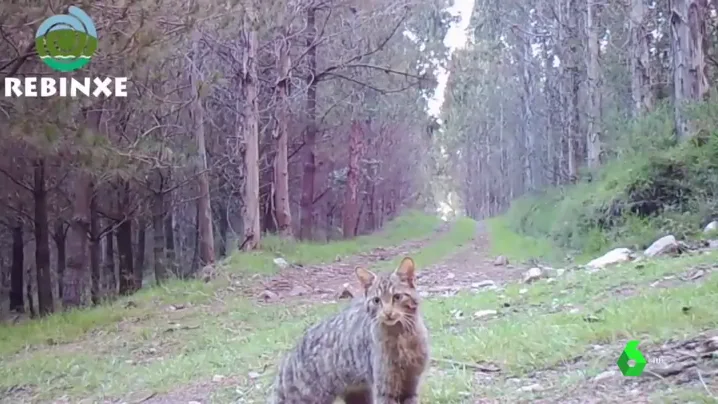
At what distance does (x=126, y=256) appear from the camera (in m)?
19.6

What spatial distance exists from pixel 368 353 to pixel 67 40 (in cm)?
701

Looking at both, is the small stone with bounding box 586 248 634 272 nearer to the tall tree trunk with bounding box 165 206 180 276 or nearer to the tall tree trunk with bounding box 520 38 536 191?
the tall tree trunk with bounding box 165 206 180 276

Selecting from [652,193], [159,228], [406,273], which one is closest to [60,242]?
[159,228]

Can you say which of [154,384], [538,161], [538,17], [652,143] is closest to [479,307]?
[154,384]

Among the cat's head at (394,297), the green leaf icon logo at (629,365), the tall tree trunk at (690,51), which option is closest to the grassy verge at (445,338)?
the green leaf icon logo at (629,365)

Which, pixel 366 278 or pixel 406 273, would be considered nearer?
pixel 406 273

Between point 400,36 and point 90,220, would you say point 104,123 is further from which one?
point 400,36

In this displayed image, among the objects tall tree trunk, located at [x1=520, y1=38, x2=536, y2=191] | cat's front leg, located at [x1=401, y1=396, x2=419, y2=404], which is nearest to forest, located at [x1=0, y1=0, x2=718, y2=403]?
cat's front leg, located at [x1=401, y1=396, x2=419, y2=404]

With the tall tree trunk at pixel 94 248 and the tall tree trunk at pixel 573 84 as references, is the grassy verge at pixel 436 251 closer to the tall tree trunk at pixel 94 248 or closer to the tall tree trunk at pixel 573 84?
the tall tree trunk at pixel 573 84

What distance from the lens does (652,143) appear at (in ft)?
46.4

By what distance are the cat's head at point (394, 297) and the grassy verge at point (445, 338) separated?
0.78 metres

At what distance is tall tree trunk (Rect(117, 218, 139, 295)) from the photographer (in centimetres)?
1825

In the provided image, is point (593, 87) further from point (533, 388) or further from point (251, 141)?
point (533, 388)

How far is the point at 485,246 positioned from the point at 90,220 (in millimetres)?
10024
